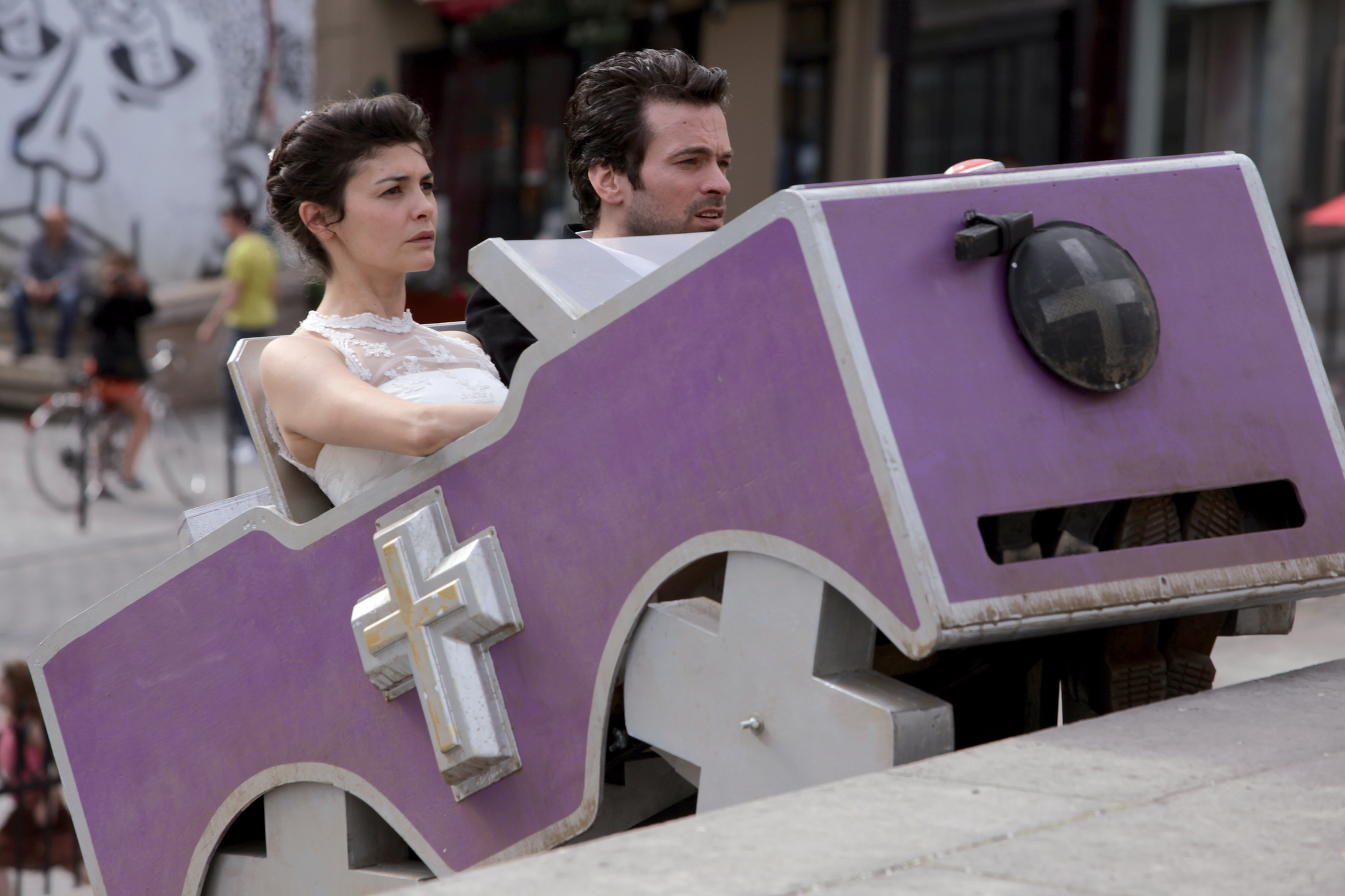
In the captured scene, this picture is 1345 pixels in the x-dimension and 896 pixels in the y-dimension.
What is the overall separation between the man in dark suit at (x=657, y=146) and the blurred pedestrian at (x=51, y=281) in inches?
475

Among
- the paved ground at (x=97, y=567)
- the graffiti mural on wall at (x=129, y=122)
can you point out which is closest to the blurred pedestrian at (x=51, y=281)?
the graffiti mural on wall at (x=129, y=122)

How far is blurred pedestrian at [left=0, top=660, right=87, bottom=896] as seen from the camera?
195 inches

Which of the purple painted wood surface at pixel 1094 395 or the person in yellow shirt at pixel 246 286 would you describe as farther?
the person in yellow shirt at pixel 246 286

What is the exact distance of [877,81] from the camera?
44.6 feet

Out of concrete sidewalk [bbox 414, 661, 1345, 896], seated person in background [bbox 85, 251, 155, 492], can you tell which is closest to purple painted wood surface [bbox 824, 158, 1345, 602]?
concrete sidewalk [bbox 414, 661, 1345, 896]

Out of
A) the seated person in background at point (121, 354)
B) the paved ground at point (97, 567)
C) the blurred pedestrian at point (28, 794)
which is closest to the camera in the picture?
the blurred pedestrian at point (28, 794)

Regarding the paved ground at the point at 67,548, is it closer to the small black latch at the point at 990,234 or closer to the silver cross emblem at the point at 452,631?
the silver cross emblem at the point at 452,631

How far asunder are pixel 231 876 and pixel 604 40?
1238cm

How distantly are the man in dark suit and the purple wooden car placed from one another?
68cm

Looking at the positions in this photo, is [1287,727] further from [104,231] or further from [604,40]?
[104,231]

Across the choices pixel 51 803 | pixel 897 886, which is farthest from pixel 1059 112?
pixel 897 886

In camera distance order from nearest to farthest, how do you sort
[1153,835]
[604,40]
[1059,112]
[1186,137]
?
[1153,835] < [1059,112] < [1186,137] < [604,40]

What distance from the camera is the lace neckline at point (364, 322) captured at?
3.11 m

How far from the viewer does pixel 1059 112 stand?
11945 millimetres
